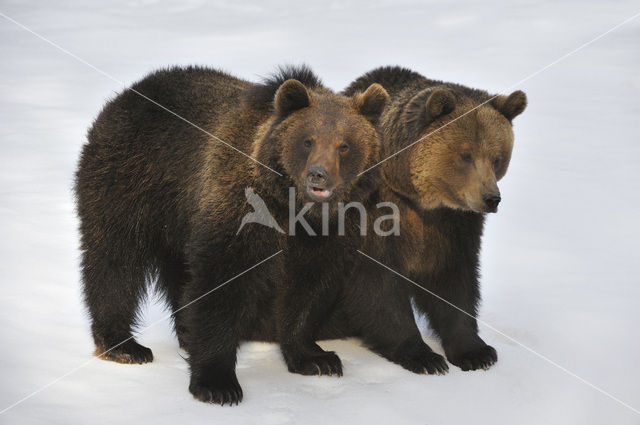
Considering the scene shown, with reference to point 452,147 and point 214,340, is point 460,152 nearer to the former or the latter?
point 452,147

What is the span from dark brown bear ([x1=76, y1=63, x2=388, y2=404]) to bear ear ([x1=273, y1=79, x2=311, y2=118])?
1 cm

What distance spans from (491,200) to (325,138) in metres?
1.56

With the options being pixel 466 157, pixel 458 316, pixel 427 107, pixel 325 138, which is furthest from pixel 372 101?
pixel 458 316

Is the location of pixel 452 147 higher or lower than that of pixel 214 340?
higher

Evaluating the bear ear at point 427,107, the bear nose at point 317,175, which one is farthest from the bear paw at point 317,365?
the bear ear at point 427,107

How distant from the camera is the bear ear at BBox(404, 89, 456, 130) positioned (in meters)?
7.96

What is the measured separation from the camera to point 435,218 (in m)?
8.38

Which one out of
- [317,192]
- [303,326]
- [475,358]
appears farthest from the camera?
[475,358]

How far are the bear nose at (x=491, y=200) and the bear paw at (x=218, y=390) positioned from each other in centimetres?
253

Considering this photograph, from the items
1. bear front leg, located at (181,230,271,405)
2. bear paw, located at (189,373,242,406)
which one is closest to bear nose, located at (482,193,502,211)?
bear front leg, located at (181,230,271,405)

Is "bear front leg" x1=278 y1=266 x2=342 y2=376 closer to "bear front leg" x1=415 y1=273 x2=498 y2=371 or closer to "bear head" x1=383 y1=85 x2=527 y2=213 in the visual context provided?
"bear front leg" x1=415 y1=273 x2=498 y2=371

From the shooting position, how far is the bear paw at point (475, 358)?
830 cm

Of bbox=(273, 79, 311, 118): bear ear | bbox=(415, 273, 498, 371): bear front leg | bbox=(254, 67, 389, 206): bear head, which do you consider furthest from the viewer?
bbox=(415, 273, 498, 371): bear front leg

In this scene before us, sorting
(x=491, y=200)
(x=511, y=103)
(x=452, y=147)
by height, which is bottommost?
(x=491, y=200)
